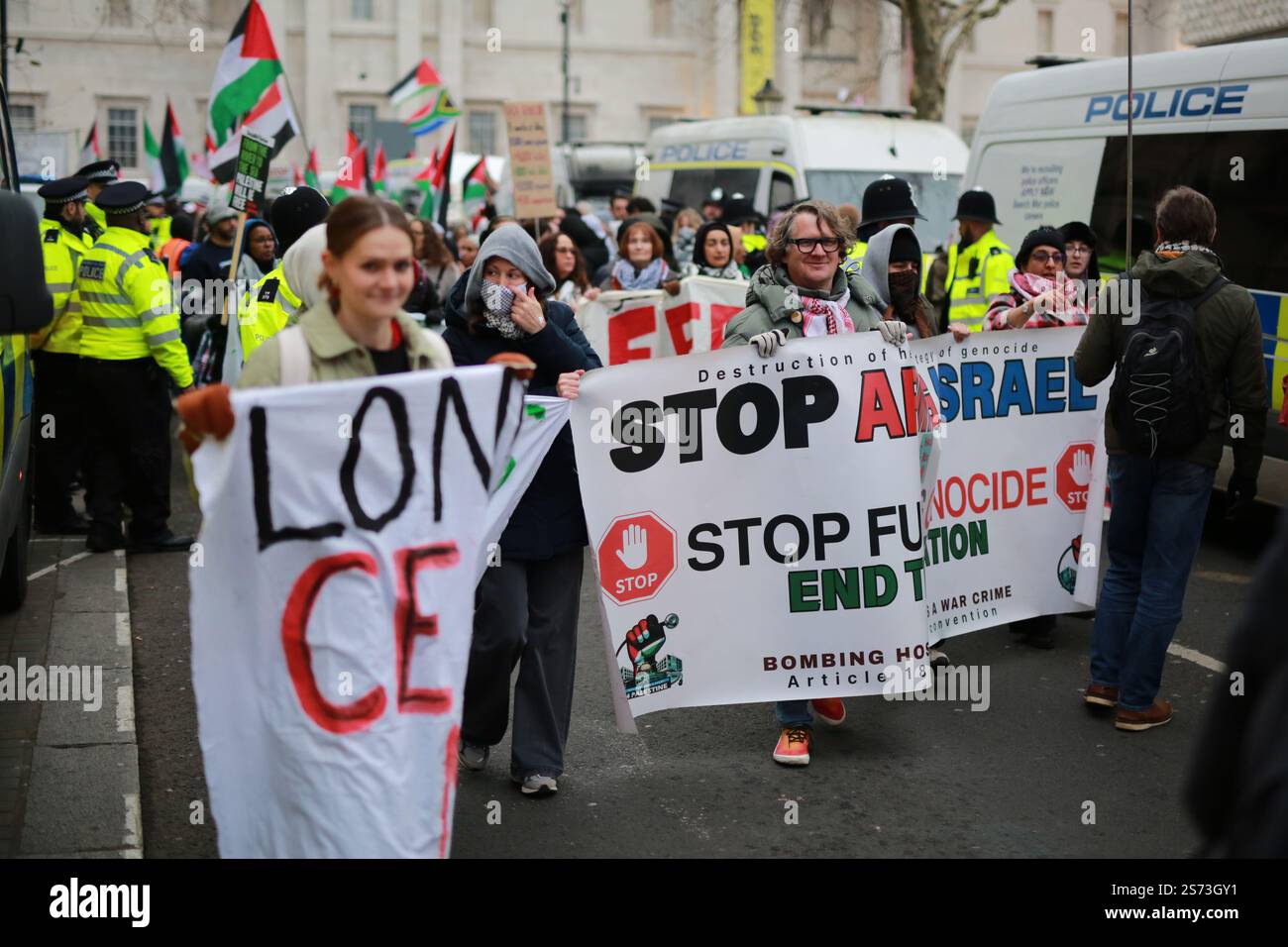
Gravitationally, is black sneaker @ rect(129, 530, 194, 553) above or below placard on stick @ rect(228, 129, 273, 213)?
below

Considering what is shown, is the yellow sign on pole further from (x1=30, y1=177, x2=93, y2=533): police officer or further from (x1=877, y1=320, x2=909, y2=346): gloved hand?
(x1=877, y1=320, x2=909, y2=346): gloved hand

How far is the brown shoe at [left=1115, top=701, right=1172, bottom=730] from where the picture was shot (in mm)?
5883

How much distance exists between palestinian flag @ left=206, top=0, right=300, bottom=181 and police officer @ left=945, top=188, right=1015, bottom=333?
423 cm

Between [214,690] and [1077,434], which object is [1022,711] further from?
[214,690]

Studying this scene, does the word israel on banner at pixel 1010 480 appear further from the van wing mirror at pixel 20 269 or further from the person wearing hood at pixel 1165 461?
the van wing mirror at pixel 20 269

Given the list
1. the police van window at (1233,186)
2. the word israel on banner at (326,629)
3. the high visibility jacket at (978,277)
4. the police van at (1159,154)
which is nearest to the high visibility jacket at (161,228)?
the police van at (1159,154)

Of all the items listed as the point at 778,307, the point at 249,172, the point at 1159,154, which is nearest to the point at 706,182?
the point at 1159,154

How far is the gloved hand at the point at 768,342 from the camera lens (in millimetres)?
5434

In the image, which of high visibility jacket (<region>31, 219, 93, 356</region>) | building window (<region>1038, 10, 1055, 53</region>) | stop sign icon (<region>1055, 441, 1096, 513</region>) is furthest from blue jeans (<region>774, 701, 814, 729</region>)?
building window (<region>1038, 10, 1055, 53</region>)

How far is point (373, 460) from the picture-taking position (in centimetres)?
358
